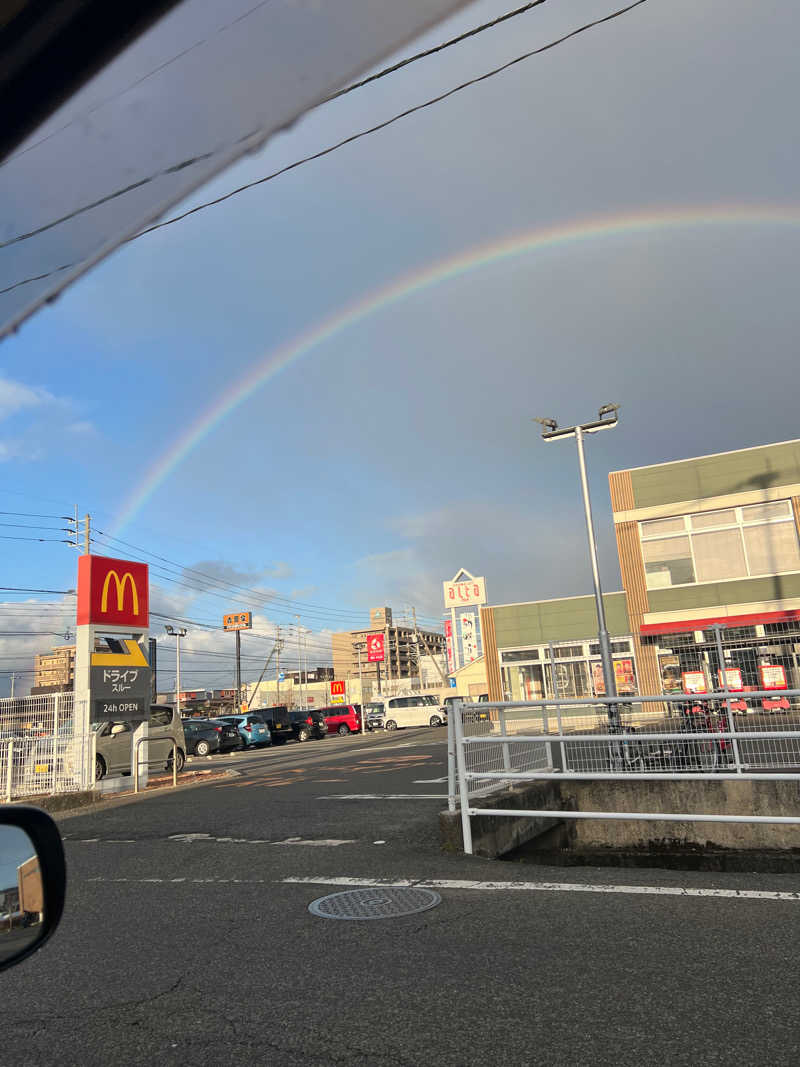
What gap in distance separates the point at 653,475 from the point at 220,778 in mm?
19658

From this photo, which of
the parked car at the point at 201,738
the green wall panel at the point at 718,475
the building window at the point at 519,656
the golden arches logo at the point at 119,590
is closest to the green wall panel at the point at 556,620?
the building window at the point at 519,656

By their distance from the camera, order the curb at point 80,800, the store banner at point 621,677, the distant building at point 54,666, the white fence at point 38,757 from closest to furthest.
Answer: the curb at point 80,800
the white fence at point 38,757
the store banner at point 621,677
the distant building at point 54,666

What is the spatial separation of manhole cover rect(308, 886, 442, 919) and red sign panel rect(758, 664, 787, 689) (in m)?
15.7

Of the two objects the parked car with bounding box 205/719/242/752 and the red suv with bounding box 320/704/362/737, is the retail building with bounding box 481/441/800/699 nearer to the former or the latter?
the parked car with bounding box 205/719/242/752

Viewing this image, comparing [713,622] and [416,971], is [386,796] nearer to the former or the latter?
[416,971]

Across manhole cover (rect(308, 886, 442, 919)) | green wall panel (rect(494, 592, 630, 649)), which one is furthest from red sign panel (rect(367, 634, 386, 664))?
manhole cover (rect(308, 886, 442, 919))

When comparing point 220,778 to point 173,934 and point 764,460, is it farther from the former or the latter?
point 764,460

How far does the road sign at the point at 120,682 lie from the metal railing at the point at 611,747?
8.46m

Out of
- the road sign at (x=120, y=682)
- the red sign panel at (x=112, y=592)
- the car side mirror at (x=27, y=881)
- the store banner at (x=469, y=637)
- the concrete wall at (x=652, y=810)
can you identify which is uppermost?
the store banner at (x=469, y=637)

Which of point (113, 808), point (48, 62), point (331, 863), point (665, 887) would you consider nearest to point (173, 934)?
point (331, 863)

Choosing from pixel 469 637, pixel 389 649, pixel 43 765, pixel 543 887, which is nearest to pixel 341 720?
pixel 469 637

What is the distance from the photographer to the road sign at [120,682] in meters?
14.6

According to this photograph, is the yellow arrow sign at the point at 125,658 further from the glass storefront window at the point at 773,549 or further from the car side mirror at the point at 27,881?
the glass storefront window at the point at 773,549

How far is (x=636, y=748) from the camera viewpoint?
9.51 meters
